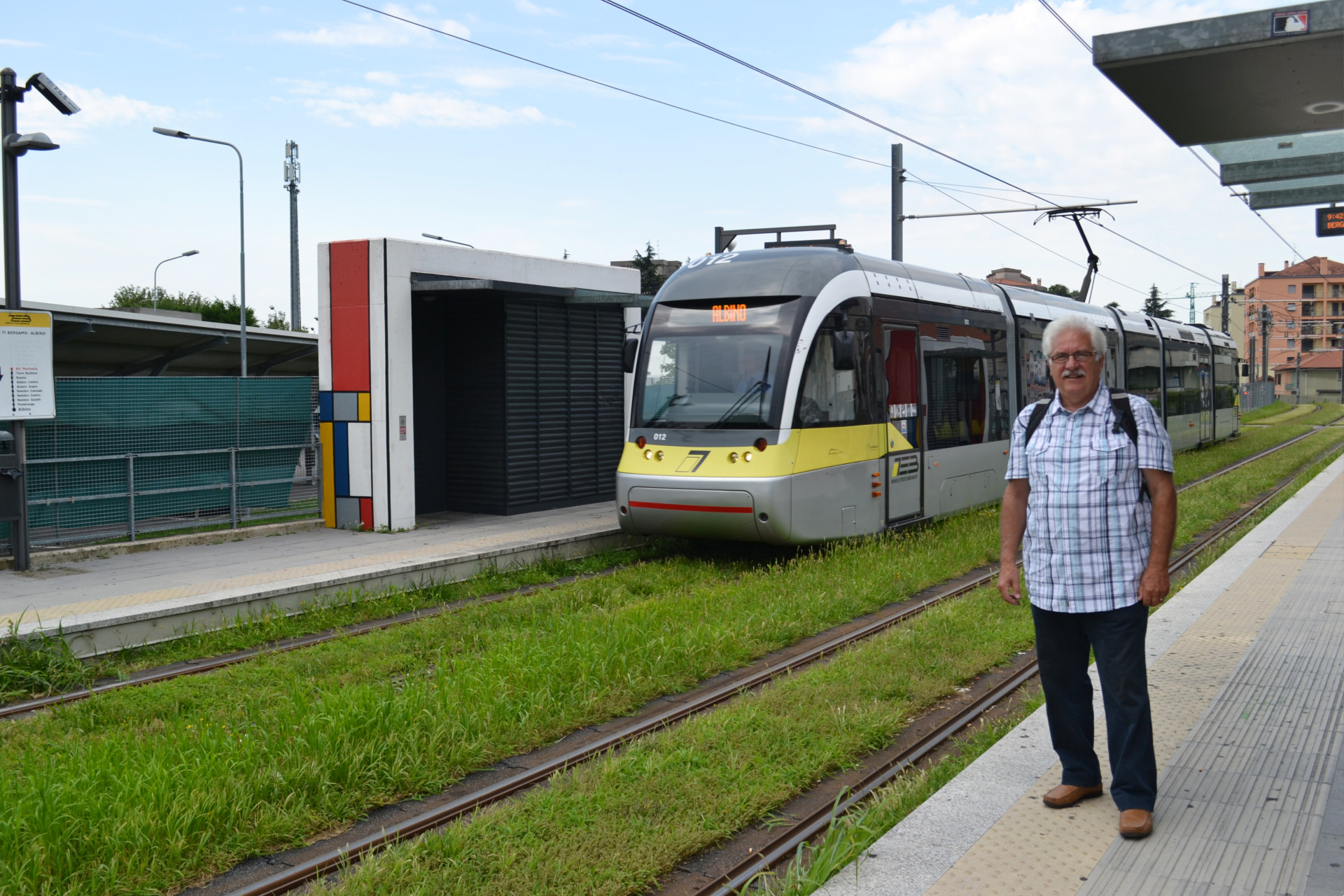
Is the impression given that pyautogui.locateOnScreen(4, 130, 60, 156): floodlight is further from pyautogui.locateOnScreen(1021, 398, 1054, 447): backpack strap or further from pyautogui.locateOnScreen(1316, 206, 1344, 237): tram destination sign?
pyautogui.locateOnScreen(1316, 206, 1344, 237): tram destination sign

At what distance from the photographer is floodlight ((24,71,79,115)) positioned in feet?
35.6

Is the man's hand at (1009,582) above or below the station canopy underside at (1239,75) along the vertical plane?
below

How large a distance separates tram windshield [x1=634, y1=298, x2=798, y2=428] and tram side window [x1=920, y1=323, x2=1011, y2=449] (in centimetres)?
269

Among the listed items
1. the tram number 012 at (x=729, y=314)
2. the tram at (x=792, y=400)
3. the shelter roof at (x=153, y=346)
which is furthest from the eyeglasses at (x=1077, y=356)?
the shelter roof at (x=153, y=346)

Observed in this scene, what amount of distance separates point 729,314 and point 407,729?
6.37 metres

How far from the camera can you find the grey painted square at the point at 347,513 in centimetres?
1359

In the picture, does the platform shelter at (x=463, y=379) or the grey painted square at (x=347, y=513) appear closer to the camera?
the platform shelter at (x=463, y=379)

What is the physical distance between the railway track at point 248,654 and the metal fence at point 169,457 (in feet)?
13.5

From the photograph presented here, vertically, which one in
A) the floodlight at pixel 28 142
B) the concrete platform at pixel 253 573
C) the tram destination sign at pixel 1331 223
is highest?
the floodlight at pixel 28 142

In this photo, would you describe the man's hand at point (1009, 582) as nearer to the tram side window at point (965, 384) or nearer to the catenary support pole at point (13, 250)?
the tram side window at point (965, 384)

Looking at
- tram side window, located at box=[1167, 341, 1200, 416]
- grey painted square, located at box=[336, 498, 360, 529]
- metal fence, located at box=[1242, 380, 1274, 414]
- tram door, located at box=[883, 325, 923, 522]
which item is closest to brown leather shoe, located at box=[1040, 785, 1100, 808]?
tram door, located at box=[883, 325, 923, 522]

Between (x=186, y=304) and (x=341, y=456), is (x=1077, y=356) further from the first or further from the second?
(x=186, y=304)

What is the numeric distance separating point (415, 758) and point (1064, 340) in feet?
11.4

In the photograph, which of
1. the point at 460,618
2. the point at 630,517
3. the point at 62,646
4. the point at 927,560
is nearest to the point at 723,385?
the point at 630,517
